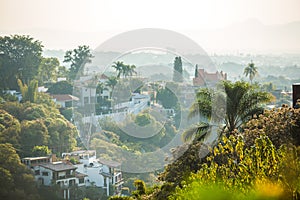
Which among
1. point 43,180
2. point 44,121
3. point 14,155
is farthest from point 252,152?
point 44,121

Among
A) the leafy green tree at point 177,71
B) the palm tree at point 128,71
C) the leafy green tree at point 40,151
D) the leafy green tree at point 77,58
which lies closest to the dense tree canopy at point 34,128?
the leafy green tree at point 40,151

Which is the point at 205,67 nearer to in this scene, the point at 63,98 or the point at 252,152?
the point at 63,98

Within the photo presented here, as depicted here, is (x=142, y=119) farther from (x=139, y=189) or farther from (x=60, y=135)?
(x=139, y=189)

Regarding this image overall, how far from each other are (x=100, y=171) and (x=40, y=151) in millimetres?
2828

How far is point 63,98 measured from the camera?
27734mm

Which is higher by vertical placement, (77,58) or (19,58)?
(77,58)

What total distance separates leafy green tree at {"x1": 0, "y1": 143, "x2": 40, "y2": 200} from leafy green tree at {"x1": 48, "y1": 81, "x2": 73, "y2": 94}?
10.5 m

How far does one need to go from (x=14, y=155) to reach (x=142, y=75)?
10663 millimetres

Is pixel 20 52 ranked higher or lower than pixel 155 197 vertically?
higher

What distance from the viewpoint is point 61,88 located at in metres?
29.4

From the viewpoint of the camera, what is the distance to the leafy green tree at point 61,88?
29094 millimetres

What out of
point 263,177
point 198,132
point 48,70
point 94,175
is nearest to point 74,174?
point 94,175

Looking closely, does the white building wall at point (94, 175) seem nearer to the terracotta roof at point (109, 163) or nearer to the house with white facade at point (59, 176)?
the house with white facade at point (59, 176)

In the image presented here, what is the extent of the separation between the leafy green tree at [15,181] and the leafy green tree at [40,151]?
144 cm
